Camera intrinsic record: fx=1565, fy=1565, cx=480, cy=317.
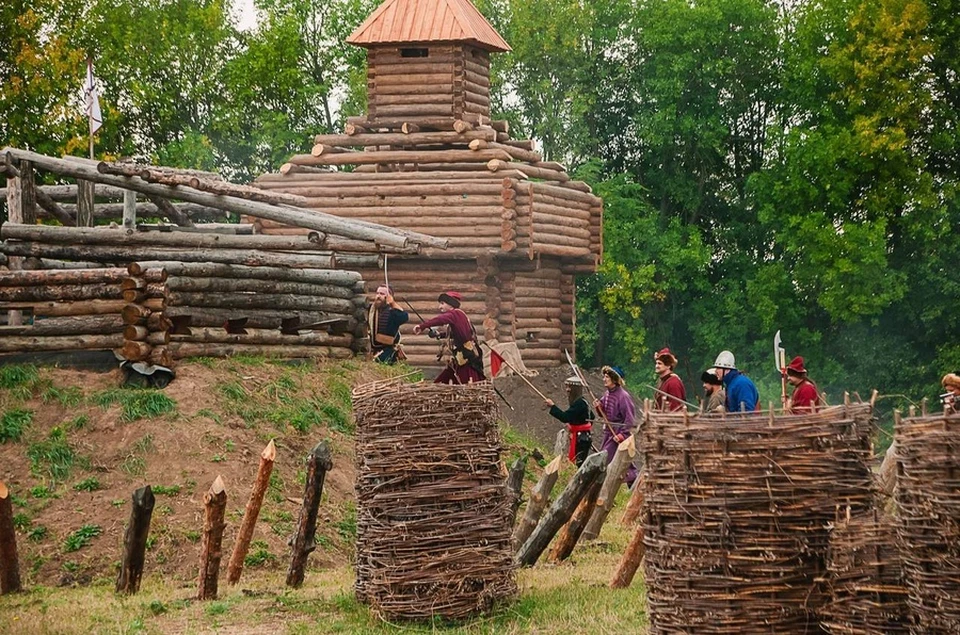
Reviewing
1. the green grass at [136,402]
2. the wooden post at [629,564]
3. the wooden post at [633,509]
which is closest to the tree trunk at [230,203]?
the green grass at [136,402]

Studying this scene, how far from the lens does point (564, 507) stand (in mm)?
14086

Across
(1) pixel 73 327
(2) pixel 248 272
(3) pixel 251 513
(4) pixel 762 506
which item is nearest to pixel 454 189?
(2) pixel 248 272

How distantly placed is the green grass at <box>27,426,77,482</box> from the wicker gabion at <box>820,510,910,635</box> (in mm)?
10195

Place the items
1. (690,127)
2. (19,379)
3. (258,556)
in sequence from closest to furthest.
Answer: (258,556) < (19,379) < (690,127)

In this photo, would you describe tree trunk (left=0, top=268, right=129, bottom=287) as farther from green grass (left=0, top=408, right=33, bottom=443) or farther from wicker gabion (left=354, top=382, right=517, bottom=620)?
wicker gabion (left=354, top=382, right=517, bottom=620)

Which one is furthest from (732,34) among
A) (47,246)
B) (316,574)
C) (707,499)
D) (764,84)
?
(707,499)

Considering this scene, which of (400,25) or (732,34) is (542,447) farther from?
(732,34)

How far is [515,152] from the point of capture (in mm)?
33719

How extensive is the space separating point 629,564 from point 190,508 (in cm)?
553

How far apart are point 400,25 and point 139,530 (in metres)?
22.6

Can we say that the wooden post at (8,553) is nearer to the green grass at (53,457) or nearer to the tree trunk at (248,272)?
the green grass at (53,457)

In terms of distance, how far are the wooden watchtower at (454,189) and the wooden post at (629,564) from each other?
19.0 m

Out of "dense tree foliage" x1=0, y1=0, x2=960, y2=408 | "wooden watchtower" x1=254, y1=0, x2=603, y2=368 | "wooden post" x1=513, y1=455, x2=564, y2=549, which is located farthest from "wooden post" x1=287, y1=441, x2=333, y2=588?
"dense tree foliage" x1=0, y1=0, x2=960, y2=408

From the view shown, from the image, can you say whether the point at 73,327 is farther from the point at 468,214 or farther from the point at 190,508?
the point at 468,214
